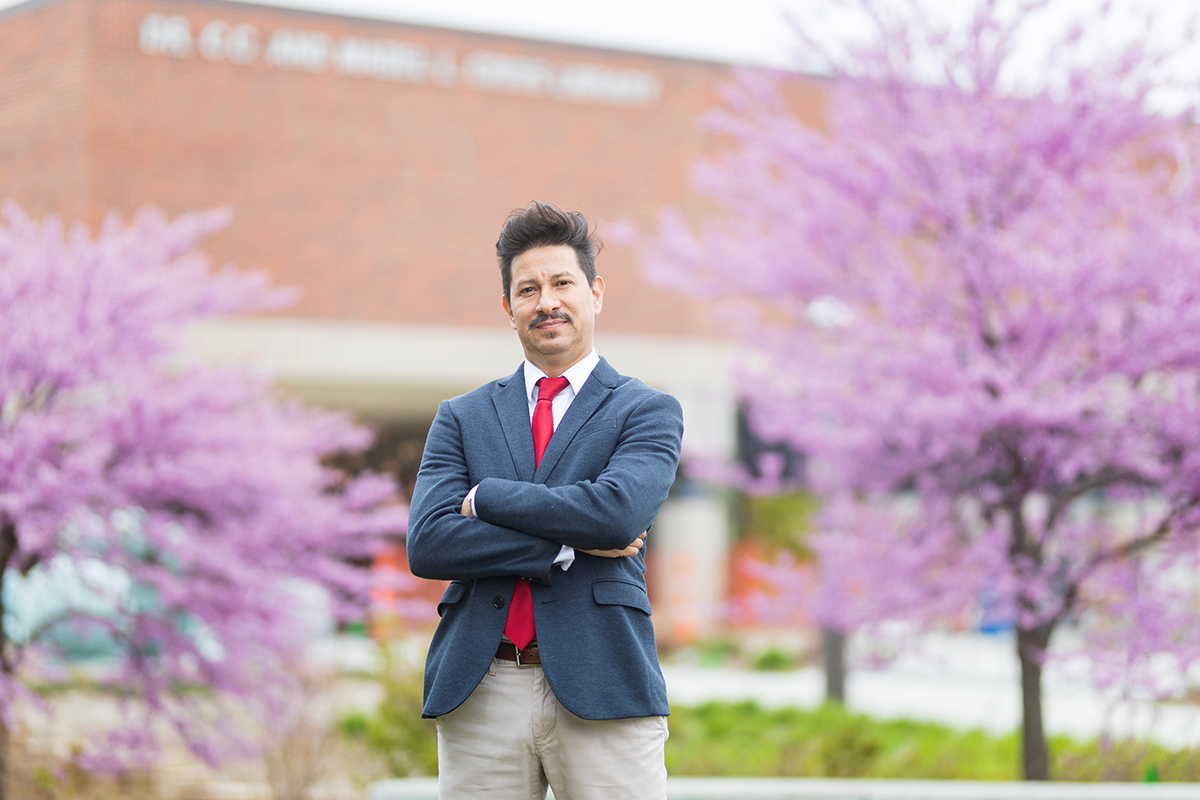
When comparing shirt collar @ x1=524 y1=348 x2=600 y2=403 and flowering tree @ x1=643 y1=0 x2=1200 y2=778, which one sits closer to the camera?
shirt collar @ x1=524 y1=348 x2=600 y2=403

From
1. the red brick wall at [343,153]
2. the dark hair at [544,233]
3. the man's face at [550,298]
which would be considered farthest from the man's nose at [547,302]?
the red brick wall at [343,153]

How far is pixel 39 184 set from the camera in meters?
18.1

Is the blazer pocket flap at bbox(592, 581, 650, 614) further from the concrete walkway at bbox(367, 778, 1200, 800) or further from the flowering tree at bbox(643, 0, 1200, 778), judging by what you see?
the flowering tree at bbox(643, 0, 1200, 778)

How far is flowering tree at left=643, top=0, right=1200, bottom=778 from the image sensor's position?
17.9ft

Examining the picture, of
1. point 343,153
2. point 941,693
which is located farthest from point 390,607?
point 343,153

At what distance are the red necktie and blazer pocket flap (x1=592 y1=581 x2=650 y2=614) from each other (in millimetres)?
149

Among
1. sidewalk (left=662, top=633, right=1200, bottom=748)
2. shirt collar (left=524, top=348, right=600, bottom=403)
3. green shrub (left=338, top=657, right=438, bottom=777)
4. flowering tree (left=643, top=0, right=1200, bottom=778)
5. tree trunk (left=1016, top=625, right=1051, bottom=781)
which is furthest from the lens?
sidewalk (left=662, top=633, right=1200, bottom=748)

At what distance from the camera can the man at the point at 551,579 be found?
2424 mm

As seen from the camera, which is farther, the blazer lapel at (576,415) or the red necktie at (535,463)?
the blazer lapel at (576,415)

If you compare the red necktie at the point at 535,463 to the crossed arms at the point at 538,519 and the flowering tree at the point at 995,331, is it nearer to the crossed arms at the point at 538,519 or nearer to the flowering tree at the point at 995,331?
the crossed arms at the point at 538,519

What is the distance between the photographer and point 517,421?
8.87ft

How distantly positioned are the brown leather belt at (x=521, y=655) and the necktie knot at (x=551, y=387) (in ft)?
1.89

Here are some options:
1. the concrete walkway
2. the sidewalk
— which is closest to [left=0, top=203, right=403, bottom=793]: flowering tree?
the concrete walkway

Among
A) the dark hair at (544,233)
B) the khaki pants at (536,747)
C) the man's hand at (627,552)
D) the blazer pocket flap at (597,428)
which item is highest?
the dark hair at (544,233)
